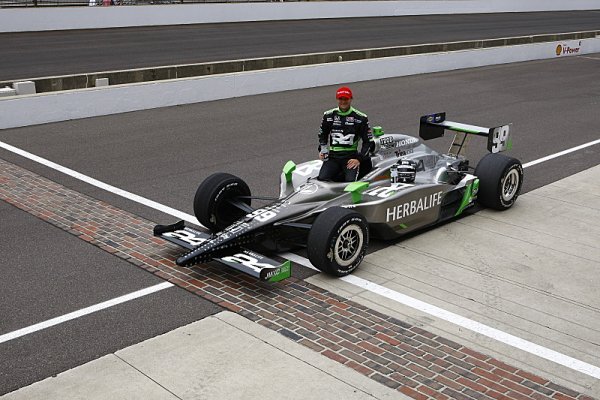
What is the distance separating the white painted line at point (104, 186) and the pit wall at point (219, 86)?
1.85 meters

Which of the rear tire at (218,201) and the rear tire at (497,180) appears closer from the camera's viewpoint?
the rear tire at (218,201)

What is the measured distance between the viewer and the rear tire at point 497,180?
10.3 m

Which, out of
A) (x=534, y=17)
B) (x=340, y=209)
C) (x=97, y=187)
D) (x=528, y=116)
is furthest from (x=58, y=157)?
(x=534, y=17)

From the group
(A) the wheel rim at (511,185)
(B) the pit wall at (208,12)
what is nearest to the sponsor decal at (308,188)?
(A) the wheel rim at (511,185)

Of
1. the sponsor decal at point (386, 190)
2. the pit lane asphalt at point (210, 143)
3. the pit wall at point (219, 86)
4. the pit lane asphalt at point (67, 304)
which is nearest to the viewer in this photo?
the pit lane asphalt at point (67, 304)

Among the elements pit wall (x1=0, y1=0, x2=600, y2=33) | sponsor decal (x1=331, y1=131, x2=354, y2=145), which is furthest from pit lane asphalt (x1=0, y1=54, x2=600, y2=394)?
pit wall (x1=0, y1=0, x2=600, y2=33)

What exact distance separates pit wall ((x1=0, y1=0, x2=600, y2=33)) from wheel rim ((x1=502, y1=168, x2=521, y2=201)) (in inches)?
959

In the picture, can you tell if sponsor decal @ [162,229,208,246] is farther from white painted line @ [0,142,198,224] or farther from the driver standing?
the driver standing

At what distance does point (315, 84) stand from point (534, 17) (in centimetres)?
3177

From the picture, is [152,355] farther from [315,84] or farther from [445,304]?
[315,84]

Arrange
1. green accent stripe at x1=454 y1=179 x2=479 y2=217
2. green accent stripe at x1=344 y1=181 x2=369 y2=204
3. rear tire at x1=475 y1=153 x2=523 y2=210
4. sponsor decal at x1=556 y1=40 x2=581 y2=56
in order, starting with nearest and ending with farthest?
green accent stripe at x1=344 y1=181 x2=369 y2=204, green accent stripe at x1=454 y1=179 x2=479 y2=217, rear tire at x1=475 y1=153 x2=523 y2=210, sponsor decal at x1=556 y1=40 x2=581 y2=56

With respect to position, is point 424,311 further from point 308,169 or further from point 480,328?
point 308,169

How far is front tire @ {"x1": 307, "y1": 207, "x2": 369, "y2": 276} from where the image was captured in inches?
309

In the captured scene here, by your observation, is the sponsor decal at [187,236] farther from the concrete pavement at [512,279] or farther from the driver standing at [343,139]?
the driver standing at [343,139]
